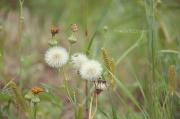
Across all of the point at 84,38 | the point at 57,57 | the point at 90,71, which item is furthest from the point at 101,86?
the point at 84,38

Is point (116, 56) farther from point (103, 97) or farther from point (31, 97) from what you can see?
point (31, 97)

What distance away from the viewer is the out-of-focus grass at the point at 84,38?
2189mm

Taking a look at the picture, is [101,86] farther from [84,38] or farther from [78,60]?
[84,38]

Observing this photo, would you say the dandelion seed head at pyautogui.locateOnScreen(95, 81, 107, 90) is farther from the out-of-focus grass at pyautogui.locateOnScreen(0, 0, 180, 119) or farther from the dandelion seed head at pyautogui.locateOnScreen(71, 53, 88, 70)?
the out-of-focus grass at pyautogui.locateOnScreen(0, 0, 180, 119)

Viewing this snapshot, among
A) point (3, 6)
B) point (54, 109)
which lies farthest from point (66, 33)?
point (54, 109)

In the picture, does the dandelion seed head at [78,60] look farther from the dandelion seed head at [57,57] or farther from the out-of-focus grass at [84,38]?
the out-of-focus grass at [84,38]

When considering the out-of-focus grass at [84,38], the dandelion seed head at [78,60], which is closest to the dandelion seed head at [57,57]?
the dandelion seed head at [78,60]

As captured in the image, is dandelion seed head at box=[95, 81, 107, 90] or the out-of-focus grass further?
the out-of-focus grass

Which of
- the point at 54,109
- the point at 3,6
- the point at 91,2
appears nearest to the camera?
the point at 54,109

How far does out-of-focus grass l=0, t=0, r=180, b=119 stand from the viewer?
2189mm

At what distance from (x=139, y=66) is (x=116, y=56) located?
386 mm

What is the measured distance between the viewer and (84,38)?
3.30m

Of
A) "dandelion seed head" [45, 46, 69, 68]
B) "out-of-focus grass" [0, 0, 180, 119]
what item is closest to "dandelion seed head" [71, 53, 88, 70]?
"dandelion seed head" [45, 46, 69, 68]

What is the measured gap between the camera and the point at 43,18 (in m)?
3.89
